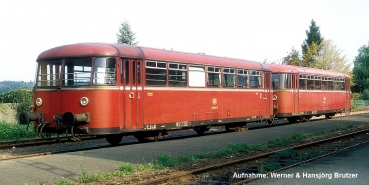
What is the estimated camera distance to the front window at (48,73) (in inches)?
567

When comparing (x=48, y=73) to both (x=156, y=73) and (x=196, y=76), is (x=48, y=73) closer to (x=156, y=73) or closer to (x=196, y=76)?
(x=156, y=73)

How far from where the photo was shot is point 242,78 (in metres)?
20.8

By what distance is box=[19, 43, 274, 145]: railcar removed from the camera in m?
13.6

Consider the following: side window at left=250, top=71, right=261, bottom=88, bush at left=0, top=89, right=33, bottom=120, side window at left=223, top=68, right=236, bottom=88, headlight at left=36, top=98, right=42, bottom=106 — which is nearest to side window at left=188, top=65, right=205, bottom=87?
side window at left=223, top=68, right=236, bottom=88

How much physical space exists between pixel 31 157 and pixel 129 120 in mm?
3420

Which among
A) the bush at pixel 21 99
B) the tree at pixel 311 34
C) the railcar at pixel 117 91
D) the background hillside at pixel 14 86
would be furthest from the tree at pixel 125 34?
the tree at pixel 311 34

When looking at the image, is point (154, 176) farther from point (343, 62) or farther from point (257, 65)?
point (343, 62)

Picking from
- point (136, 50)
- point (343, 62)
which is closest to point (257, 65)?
point (136, 50)

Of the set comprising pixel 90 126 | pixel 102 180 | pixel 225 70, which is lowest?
pixel 102 180

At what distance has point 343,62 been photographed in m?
60.4

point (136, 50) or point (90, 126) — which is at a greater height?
point (136, 50)

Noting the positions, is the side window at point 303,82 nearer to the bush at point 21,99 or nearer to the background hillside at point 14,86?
the bush at point 21,99

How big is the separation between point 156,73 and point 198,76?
266 centimetres

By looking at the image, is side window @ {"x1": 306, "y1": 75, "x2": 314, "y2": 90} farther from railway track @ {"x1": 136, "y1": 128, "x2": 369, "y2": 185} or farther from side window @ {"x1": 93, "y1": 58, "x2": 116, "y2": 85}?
side window @ {"x1": 93, "y1": 58, "x2": 116, "y2": 85}
